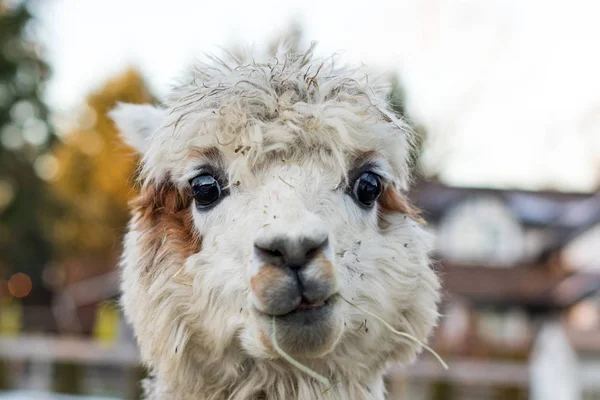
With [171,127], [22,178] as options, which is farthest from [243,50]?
[22,178]

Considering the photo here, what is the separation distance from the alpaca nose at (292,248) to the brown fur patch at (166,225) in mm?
592

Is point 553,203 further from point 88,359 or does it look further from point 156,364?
point 156,364

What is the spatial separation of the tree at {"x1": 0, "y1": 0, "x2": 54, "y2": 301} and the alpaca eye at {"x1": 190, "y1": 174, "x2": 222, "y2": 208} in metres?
22.6

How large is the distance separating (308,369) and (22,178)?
2307 cm

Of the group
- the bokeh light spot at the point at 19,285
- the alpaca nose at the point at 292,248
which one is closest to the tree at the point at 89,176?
the bokeh light spot at the point at 19,285

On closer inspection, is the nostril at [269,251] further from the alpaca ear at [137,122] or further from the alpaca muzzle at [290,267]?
the alpaca ear at [137,122]

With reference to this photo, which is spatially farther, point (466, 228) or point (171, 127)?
point (466, 228)

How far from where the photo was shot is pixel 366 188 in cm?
246

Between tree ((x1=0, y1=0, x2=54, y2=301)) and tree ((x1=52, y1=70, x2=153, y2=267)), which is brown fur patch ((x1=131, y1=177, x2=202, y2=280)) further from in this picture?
tree ((x1=52, y1=70, x2=153, y2=267))

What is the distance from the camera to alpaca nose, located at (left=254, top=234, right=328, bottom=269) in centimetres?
187

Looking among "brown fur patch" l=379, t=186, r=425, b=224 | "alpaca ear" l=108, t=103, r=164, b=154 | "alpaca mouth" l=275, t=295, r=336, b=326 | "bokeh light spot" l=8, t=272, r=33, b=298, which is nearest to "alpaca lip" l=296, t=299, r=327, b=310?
"alpaca mouth" l=275, t=295, r=336, b=326

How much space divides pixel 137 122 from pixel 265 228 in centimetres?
126

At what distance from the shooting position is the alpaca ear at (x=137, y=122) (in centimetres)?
291

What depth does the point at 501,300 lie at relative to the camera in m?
21.8
